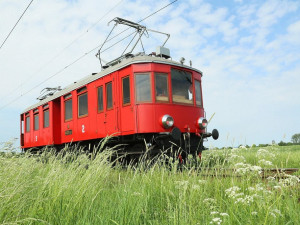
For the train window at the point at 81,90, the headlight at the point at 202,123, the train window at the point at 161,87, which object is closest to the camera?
the train window at the point at 161,87

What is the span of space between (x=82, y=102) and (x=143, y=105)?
2875mm

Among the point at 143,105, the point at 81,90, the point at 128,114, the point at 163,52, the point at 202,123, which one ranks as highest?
the point at 163,52

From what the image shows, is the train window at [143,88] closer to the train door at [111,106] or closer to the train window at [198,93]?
the train door at [111,106]

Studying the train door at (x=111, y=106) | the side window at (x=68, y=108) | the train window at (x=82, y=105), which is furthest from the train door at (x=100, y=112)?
the side window at (x=68, y=108)

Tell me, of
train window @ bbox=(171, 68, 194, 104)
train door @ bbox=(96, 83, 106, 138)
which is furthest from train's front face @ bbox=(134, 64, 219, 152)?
train door @ bbox=(96, 83, 106, 138)

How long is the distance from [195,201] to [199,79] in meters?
5.77

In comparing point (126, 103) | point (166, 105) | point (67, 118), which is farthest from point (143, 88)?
point (67, 118)

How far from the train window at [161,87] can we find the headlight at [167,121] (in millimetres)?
490

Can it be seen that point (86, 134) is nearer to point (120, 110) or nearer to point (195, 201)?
point (120, 110)

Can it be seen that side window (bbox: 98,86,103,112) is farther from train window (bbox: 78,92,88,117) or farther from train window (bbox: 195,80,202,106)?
train window (bbox: 195,80,202,106)

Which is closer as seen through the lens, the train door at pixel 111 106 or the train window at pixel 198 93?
the train door at pixel 111 106

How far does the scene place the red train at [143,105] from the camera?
7.13m

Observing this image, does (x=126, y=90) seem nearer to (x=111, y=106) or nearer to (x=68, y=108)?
(x=111, y=106)

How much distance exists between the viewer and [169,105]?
7398 mm
